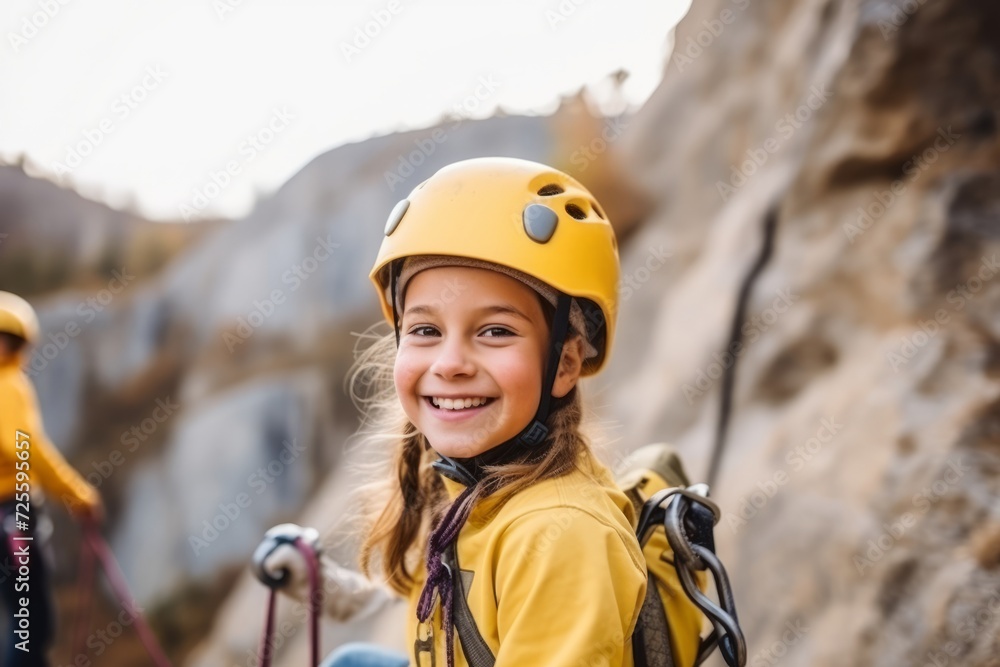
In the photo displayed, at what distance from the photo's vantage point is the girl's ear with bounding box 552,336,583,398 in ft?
5.93

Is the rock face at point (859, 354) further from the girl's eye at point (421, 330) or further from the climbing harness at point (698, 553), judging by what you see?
the girl's eye at point (421, 330)

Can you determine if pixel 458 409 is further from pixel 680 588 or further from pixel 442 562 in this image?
pixel 680 588

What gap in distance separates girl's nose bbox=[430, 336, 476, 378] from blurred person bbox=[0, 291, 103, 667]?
3.40 metres

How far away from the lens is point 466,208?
69.1 inches

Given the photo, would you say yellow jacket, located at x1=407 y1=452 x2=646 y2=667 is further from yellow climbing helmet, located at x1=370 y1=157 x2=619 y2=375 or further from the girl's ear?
yellow climbing helmet, located at x1=370 y1=157 x2=619 y2=375

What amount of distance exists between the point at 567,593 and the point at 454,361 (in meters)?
0.55

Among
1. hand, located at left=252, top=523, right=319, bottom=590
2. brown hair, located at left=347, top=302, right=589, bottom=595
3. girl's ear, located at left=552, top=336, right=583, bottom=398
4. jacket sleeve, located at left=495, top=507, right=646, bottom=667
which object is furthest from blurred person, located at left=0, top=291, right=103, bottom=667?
jacket sleeve, located at left=495, top=507, right=646, bottom=667

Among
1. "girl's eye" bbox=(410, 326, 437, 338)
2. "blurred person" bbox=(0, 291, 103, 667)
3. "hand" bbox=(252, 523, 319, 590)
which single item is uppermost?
"girl's eye" bbox=(410, 326, 437, 338)

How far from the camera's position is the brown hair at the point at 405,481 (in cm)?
177

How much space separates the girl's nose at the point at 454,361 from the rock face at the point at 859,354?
6.71 ft

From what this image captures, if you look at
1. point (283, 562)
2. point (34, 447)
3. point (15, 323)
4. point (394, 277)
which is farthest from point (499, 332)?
point (15, 323)

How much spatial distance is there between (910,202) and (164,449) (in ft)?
29.0

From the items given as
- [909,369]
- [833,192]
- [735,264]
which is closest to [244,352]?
[735,264]

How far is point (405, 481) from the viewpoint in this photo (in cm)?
209
